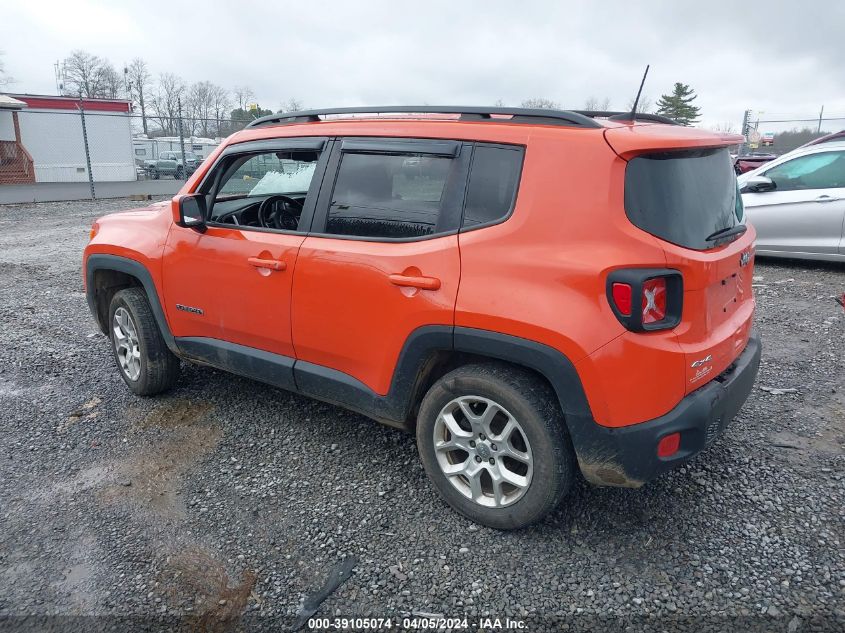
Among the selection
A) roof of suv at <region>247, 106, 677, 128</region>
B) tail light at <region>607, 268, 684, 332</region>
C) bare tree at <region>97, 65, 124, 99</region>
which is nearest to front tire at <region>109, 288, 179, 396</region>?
roof of suv at <region>247, 106, 677, 128</region>

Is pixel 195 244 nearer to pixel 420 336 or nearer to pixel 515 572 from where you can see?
pixel 420 336

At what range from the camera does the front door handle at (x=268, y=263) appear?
339 centimetres

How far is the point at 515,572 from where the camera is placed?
269 cm

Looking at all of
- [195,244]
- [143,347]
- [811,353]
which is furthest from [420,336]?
[811,353]

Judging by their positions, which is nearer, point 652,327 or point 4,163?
point 652,327

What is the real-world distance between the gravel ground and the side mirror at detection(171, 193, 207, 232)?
125cm

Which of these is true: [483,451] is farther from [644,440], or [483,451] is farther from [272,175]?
[272,175]

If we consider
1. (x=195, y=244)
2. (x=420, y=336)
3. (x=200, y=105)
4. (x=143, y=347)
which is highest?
(x=200, y=105)

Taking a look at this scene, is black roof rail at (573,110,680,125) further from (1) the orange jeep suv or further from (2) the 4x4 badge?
(2) the 4x4 badge

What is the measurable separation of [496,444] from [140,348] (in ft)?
8.83

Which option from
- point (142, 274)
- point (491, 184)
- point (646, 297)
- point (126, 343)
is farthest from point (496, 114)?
point (126, 343)

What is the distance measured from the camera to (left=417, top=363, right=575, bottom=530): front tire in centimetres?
267

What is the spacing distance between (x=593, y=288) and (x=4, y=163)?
104 feet

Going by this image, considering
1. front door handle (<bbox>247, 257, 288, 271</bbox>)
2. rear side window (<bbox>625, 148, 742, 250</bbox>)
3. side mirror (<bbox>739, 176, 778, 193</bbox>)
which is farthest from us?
side mirror (<bbox>739, 176, 778, 193</bbox>)
